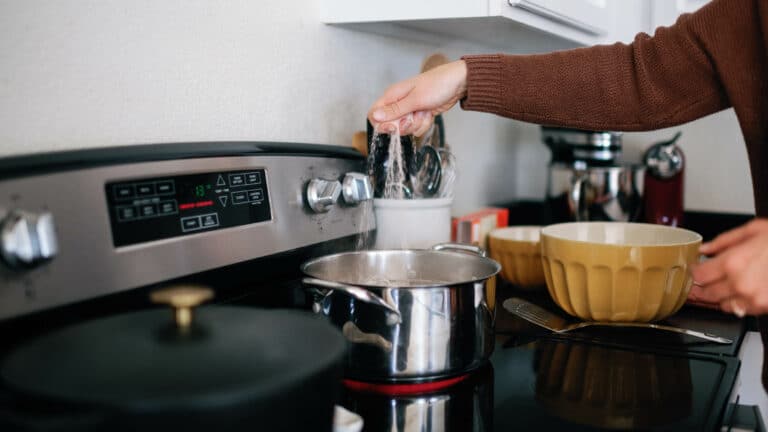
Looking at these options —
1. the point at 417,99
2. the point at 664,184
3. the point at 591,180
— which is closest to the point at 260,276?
the point at 417,99

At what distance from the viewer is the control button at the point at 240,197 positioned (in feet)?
2.37

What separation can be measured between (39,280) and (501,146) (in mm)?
1378

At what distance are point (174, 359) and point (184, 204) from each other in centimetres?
30

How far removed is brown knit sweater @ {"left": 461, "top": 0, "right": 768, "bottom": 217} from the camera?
0.83 metres

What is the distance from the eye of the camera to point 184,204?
26.1 inches

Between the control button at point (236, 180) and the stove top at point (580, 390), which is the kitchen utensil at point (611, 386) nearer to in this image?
the stove top at point (580, 390)

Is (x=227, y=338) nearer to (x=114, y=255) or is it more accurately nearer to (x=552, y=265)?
(x=114, y=255)

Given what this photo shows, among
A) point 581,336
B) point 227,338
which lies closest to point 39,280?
point 227,338

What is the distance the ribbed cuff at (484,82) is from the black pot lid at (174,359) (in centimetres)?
52

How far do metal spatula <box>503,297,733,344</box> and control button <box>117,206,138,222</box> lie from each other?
55cm

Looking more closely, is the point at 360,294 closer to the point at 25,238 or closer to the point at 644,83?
the point at 25,238

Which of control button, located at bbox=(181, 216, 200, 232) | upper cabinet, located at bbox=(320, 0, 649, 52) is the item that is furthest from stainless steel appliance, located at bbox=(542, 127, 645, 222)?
control button, located at bbox=(181, 216, 200, 232)

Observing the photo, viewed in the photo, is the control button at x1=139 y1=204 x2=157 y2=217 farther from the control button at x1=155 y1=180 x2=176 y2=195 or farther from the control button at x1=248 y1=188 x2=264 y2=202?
the control button at x1=248 y1=188 x2=264 y2=202

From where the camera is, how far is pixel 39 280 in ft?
1.74
